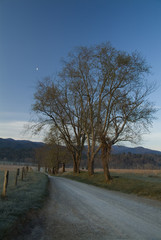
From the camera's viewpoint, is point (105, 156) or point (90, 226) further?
point (105, 156)

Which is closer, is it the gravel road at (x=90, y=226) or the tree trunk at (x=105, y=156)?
the gravel road at (x=90, y=226)

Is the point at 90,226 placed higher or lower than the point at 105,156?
lower

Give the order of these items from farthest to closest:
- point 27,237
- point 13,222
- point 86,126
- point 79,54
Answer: point 86,126 < point 79,54 < point 13,222 < point 27,237

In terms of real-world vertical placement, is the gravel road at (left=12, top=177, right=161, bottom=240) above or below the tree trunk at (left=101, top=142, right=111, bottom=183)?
below

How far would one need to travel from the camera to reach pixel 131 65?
20.4 metres

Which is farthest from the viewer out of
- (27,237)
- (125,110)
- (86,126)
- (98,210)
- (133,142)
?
(86,126)

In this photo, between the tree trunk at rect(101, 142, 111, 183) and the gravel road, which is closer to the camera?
the gravel road

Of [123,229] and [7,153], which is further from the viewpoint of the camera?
[7,153]

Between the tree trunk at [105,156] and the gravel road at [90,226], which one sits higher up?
the tree trunk at [105,156]

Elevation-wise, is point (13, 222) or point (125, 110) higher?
point (125, 110)

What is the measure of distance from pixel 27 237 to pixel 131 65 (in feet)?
63.5

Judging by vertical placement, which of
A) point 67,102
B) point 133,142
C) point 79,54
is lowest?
point 133,142

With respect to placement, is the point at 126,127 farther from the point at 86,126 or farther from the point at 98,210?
the point at 98,210

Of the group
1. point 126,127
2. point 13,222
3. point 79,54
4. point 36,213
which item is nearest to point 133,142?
point 126,127
